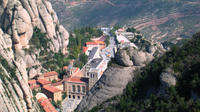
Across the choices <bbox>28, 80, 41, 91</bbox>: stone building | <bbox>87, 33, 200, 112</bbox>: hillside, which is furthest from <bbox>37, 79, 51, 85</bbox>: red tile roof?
<bbox>87, 33, 200, 112</bbox>: hillside

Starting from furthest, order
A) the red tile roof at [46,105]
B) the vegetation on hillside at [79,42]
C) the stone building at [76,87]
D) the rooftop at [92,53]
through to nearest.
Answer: the rooftop at [92,53] → the vegetation on hillside at [79,42] → the stone building at [76,87] → the red tile roof at [46,105]

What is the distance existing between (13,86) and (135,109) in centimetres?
2519

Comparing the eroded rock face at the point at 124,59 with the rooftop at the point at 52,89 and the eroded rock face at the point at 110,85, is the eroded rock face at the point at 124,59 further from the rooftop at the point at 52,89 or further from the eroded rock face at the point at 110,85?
the rooftop at the point at 52,89

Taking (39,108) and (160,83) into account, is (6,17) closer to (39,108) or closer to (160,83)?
(39,108)

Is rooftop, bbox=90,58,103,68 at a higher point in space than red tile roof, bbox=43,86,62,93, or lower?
higher

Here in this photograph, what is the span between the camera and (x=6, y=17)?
6831cm

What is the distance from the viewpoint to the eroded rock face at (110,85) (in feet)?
95.0

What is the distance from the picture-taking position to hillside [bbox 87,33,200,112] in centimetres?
2308

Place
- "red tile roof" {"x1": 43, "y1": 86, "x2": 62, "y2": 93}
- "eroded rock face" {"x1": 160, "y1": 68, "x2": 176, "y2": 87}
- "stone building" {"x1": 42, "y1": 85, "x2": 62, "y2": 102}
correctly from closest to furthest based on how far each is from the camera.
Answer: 1. "eroded rock face" {"x1": 160, "y1": 68, "x2": 176, "y2": 87}
2. "stone building" {"x1": 42, "y1": 85, "x2": 62, "y2": 102}
3. "red tile roof" {"x1": 43, "y1": 86, "x2": 62, "y2": 93}

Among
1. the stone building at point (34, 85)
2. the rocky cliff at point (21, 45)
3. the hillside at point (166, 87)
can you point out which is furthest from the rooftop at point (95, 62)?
the hillside at point (166, 87)

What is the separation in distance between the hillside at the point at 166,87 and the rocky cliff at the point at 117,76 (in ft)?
2.14

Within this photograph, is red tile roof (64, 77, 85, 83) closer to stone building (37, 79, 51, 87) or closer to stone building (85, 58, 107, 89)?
stone building (85, 58, 107, 89)

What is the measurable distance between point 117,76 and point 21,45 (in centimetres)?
4331

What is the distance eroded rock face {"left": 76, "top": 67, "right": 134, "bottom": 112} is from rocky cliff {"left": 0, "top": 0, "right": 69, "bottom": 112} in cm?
1167
